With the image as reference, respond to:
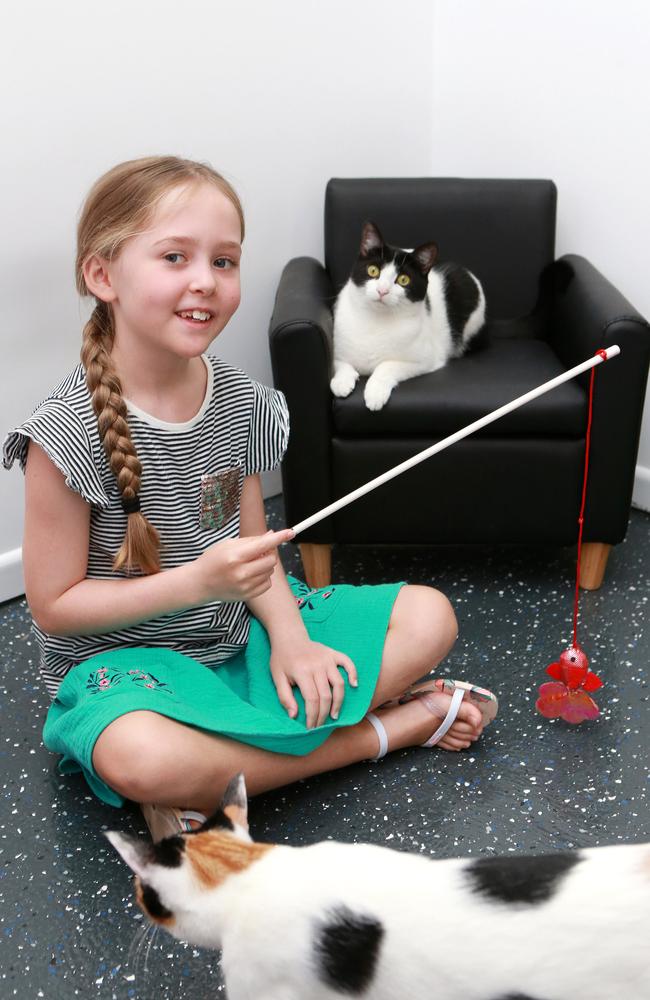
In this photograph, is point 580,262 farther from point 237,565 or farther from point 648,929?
point 648,929

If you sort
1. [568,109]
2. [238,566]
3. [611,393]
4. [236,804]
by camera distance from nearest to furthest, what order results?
1. [236,804]
2. [238,566]
3. [611,393]
4. [568,109]

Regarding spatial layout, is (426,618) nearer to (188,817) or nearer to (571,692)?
(571,692)

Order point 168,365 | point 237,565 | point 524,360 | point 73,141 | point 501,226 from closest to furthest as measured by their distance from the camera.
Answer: point 237,565 → point 168,365 → point 73,141 → point 524,360 → point 501,226

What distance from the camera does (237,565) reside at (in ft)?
3.40

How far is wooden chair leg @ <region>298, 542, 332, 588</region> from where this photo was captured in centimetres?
176

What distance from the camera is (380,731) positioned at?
1.29m

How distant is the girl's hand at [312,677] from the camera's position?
1.20m

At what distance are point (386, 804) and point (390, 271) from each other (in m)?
0.98

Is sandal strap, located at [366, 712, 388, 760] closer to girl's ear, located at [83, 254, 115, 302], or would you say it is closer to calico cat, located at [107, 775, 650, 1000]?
calico cat, located at [107, 775, 650, 1000]

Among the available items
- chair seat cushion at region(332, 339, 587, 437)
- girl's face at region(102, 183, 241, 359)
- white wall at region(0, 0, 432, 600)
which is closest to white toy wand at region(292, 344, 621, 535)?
girl's face at region(102, 183, 241, 359)

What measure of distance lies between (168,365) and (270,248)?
967 mm

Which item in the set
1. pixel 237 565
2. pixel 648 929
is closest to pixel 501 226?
pixel 237 565

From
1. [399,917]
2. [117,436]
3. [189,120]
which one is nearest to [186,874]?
[399,917]

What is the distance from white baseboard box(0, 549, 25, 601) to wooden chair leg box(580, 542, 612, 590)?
3.47 feet
